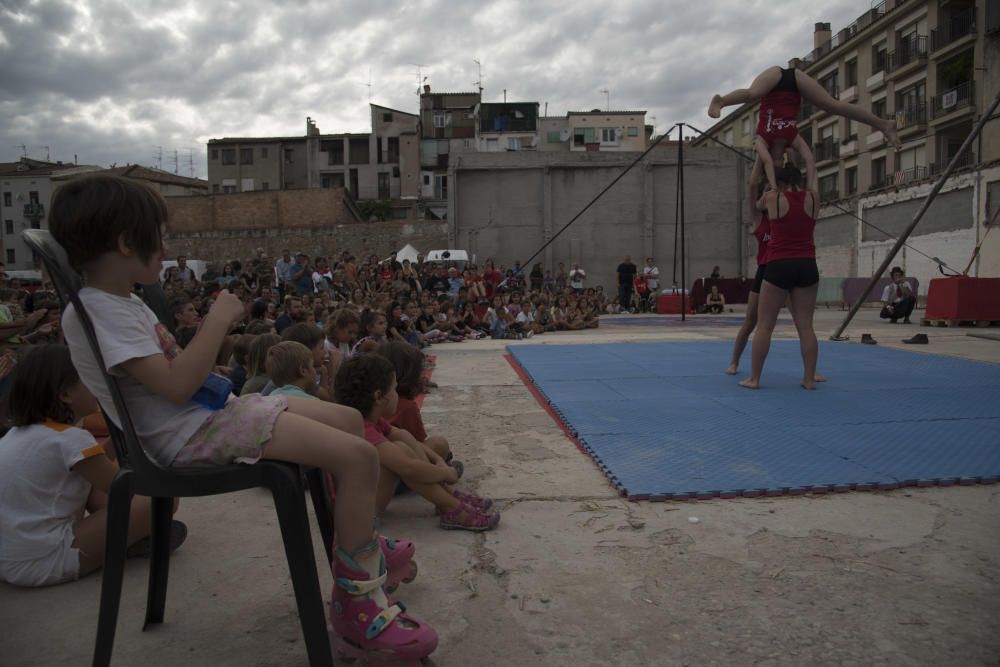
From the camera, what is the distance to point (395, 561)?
79.4 inches

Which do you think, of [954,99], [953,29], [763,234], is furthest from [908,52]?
[763,234]

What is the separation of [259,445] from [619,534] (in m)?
1.41

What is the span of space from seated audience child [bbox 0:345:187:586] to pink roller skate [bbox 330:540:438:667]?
3.42 feet

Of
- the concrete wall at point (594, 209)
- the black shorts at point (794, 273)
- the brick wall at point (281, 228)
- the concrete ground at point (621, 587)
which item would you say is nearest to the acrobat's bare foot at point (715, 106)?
the black shorts at point (794, 273)

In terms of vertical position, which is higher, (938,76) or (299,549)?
(938,76)

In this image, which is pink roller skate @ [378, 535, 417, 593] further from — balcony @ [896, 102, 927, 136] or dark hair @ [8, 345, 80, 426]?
balcony @ [896, 102, 927, 136]

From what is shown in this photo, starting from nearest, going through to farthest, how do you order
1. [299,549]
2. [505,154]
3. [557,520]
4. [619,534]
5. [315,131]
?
[299,549] < [619,534] < [557,520] < [505,154] < [315,131]

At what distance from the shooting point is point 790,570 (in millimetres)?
2150

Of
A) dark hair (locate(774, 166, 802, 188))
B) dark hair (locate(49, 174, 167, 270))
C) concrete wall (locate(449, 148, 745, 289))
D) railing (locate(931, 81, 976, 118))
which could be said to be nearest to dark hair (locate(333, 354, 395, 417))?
dark hair (locate(49, 174, 167, 270))

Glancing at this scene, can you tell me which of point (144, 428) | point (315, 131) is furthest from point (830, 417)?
point (315, 131)

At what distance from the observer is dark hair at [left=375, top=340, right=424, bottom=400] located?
10.2 ft

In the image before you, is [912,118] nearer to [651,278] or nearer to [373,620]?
[651,278]

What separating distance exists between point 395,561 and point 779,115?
17.0 ft

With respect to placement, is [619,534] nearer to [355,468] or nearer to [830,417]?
[355,468]
